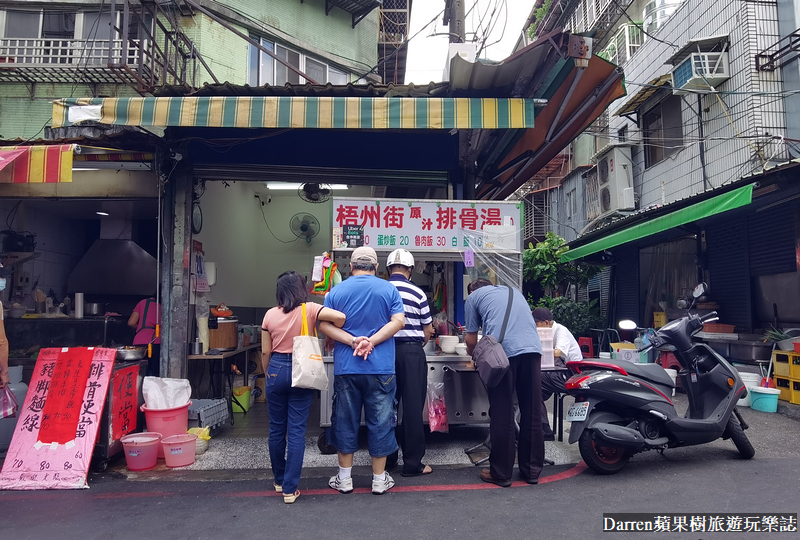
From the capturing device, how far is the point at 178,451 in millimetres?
5031

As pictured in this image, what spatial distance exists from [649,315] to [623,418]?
7.84 metres

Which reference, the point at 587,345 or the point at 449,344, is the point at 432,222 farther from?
the point at 587,345

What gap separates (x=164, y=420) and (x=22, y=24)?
9.57m

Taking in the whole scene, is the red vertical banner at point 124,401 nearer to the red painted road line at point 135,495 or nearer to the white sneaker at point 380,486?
the red painted road line at point 135,495

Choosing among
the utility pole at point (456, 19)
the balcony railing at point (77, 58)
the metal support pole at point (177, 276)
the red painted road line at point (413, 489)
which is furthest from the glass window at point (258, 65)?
the red painted road line at point (413, 489)

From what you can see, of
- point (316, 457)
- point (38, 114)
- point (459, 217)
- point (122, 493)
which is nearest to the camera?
point (122, 493)

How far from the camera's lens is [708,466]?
470cm

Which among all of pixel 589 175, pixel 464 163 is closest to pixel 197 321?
pixel 464 163

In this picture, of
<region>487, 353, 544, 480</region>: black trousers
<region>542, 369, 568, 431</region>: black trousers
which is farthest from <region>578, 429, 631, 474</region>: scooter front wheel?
<region>542, 369, 568, 431</region>: black trousers

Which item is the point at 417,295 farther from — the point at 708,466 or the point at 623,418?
the point at 708,466

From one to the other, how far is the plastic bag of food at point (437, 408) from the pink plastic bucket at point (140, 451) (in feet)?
8.79

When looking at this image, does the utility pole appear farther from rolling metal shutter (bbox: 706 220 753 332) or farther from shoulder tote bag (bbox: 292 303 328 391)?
shoulder tote bag (bbox: 292 303 328 391)

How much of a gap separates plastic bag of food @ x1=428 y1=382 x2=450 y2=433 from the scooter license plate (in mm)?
1268

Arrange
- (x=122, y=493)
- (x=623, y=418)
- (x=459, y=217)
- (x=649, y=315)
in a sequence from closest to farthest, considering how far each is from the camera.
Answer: (x=122, y=493) < (x=623, y=418) < (x=459, y=217) < (x=649, y=315)
